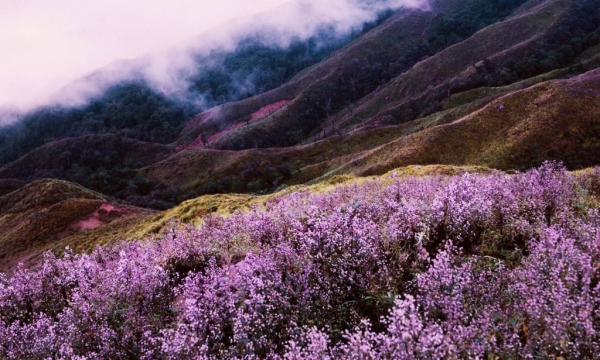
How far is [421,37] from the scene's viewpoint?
6998 inches

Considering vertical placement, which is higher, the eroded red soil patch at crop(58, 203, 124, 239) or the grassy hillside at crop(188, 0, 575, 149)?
the eroded red soil patch at crop(58, 203, 124, 239)

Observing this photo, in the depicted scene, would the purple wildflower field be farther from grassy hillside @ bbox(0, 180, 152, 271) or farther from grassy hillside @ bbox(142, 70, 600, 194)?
grassy hillside @ bbox(142, 70, 600, 194)

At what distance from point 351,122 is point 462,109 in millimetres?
66213

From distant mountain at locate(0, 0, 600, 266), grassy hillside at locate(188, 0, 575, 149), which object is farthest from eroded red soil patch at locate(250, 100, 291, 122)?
grassy hillside at locate(188, 0, 575, 149)

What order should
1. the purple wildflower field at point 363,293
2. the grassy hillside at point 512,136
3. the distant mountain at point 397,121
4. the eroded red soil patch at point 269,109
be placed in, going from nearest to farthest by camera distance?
1. the purple wildflower field at point 363,293
2. the grassy hillside at point 512,136
3. the distant mountain at point 397,121
4. the eroded red soil patch at point 269,109

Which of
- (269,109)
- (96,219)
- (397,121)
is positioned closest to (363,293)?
(96,219)

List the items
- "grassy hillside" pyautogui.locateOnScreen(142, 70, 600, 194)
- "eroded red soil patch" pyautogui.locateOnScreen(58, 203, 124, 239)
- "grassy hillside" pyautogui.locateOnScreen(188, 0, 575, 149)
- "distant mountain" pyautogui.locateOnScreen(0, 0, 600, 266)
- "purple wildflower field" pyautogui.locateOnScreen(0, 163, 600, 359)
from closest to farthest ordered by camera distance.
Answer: "purple wildflower field" pyautogui.locateOnScreen(0, 163, 600, 359) → "grassy hillside" pyautogui.locateOnScreen(142, 70, 600, 194) → "distant mountain" pyautogui.locateOnScreen(0, 0, 600, 266) → "eroded red soil patch" pyautogui.locateOnScreen(58, 203, 124, 239) → "grassy hillside" pyautogui.locateOnScreen(188, 0, 575, 149)

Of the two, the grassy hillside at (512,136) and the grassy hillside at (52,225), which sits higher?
the grassy hillside at (52,225)

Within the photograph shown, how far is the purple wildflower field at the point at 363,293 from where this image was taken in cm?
387

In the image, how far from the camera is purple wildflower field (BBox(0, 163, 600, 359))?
3.87m

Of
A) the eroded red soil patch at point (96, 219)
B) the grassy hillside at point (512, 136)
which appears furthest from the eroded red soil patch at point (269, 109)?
the eroded red soil patch at point (96, 219)

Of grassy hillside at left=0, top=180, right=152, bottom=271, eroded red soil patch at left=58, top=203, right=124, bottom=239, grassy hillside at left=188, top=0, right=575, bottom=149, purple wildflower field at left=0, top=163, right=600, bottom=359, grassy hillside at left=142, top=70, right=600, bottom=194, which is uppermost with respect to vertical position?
purple wildflower field at left=0, top=163, right=600, bottom=359

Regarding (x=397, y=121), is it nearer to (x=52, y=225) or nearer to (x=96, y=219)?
(x=96, y=219)

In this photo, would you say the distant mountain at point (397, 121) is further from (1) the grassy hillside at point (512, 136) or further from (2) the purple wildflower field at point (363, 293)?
(2) the purple wildflower field at point (363, 293)
